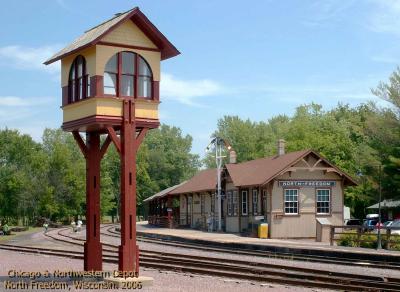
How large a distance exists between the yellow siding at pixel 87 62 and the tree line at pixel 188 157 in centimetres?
2960

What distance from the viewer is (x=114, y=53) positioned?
15.4 m

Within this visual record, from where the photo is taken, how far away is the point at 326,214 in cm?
3834

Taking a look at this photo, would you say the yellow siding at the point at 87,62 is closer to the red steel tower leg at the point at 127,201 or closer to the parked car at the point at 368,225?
the red steel tower leg at the point at 127,201

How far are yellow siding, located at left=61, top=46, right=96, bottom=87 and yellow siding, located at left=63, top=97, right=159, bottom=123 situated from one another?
0.69 m

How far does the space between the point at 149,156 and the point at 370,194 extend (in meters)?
67.0

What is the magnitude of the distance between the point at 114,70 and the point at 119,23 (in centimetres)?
109

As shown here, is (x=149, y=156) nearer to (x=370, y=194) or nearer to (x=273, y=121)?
(x=273, y=121)

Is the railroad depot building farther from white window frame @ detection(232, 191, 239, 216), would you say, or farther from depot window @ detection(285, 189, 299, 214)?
white window frame @ detection(232, 191, 239, 216)

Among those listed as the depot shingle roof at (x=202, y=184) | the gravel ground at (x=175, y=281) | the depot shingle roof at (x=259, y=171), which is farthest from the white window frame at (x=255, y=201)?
the gravel ground at (x=175, y=281)

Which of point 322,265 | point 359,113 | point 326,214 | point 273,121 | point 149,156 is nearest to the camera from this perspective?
point 322,265

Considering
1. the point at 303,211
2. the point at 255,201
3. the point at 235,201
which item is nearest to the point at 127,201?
the point at 303,211

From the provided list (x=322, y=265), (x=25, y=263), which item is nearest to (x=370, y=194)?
(x=322, y=265)

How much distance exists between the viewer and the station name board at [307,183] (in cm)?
3772

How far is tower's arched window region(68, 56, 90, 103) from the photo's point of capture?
1572 cm
